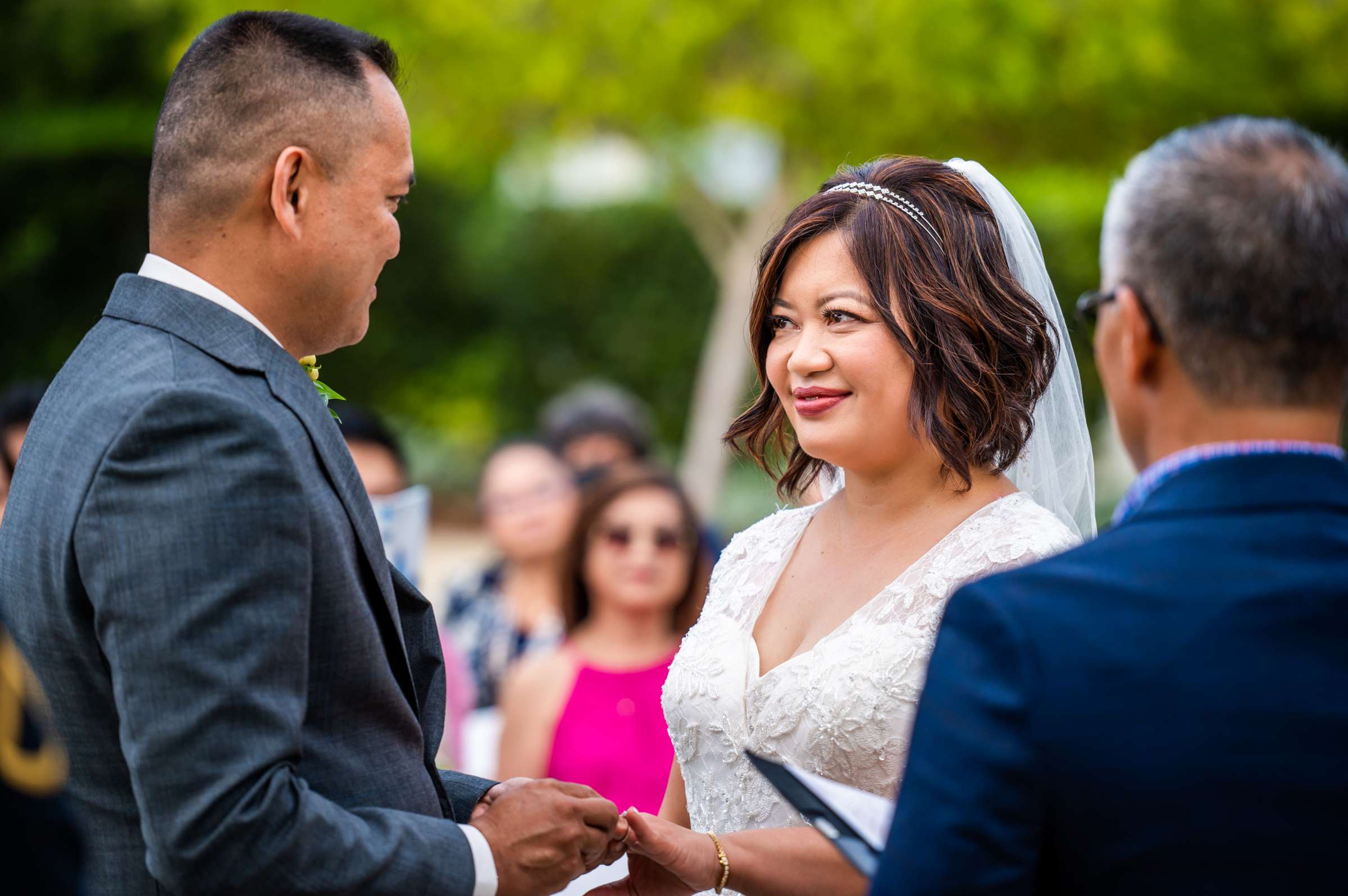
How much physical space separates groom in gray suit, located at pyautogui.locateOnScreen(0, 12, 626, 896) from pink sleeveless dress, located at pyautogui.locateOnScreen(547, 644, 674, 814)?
2217mm

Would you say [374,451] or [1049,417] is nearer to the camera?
[1049,417]

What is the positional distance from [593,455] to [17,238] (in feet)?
33.8

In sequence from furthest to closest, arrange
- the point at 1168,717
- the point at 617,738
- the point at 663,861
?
the point at 617,738 < the point at 663,861 < the point at 1168,717

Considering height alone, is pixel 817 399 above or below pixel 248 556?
above

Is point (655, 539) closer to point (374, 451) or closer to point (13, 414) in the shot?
point (374, 451)

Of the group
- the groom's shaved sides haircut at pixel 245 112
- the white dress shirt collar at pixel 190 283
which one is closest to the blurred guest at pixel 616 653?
the white dress shirt collar at pixel 190 283

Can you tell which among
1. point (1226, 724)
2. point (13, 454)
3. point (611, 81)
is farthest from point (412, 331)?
point (1226, 724)

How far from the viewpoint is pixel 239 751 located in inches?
79.7

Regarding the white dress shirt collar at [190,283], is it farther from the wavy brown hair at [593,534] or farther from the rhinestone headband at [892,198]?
the wavy brown hair at [593,534]

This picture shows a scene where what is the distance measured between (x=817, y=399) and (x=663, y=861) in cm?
110

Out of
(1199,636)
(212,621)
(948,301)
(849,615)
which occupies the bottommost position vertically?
(849,615)

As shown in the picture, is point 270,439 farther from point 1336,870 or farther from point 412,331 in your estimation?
point 412,331

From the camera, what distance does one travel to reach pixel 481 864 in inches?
91.5

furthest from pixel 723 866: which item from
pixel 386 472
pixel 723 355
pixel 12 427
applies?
pixel 723 355
